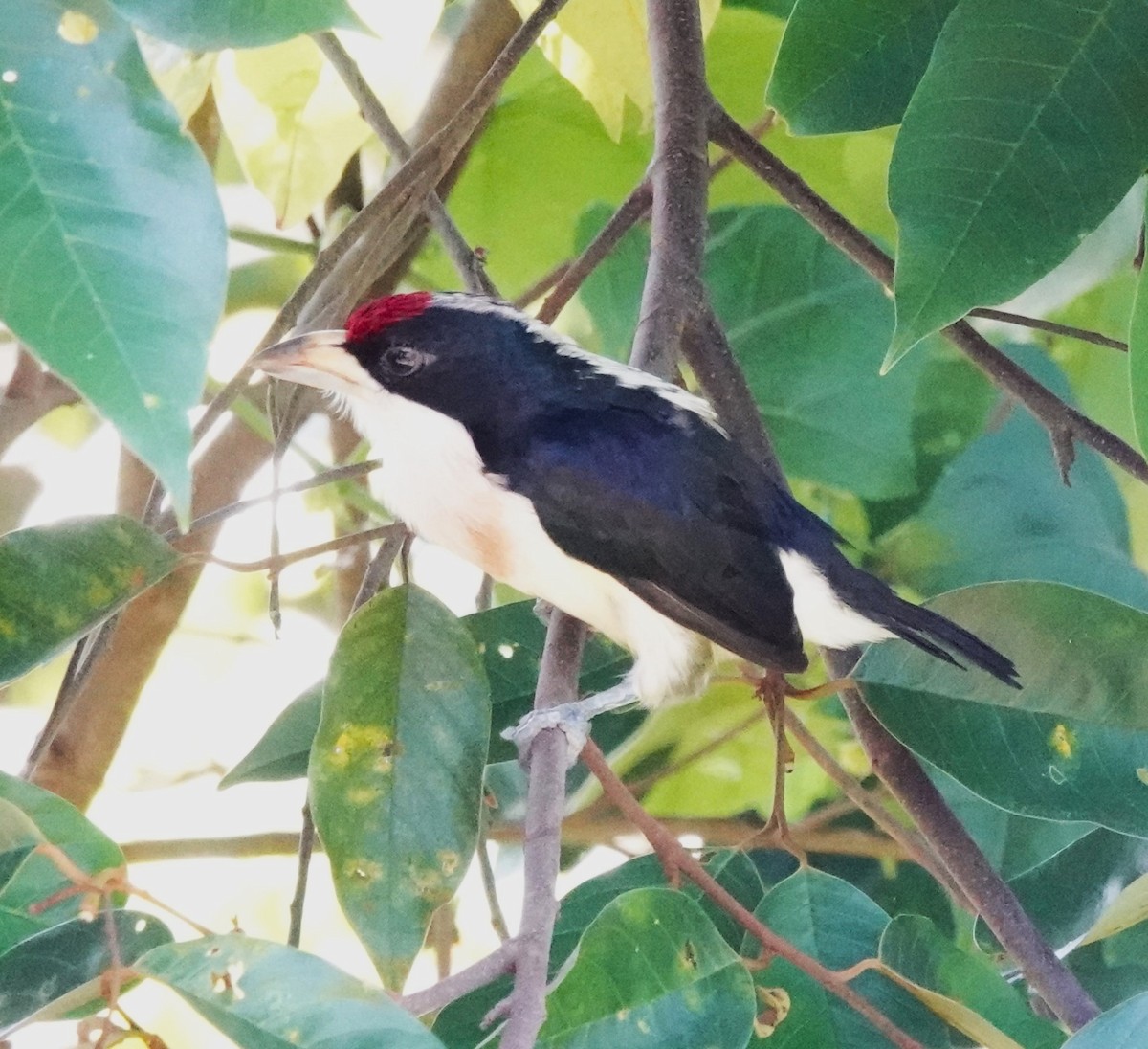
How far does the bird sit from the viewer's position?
115cm

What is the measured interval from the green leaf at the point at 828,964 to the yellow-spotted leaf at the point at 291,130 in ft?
2.50

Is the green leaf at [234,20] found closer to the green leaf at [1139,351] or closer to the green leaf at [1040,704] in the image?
the green leaf at [1139,351]

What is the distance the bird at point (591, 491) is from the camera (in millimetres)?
1152

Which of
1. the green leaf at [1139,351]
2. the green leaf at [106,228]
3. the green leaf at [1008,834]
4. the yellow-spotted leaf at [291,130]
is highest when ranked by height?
the yellow-spotted leaf at [291,130]

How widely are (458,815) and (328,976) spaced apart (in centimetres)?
27

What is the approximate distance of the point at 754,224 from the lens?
1.47 metres

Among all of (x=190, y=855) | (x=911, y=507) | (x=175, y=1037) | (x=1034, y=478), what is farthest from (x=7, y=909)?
(x=1034, y=478)

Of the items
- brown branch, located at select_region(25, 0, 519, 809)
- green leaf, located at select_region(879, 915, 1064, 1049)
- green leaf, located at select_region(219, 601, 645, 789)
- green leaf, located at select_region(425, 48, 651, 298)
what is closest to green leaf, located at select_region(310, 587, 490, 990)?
green leaf, located at select_region(219, 601, 645, 789)

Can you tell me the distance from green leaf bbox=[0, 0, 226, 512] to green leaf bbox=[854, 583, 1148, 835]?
2.05 ft

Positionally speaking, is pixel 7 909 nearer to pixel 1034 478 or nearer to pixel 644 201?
pixel 644 201

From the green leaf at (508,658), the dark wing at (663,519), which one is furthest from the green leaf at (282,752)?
the dark wing at (663,519)

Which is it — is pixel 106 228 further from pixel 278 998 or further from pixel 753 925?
pixel 753 925

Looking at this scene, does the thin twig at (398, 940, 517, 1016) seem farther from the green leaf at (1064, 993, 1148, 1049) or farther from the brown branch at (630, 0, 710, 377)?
the brown branch at (630, 0, 710, 377)

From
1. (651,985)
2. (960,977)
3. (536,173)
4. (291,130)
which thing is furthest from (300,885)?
(536,173)
